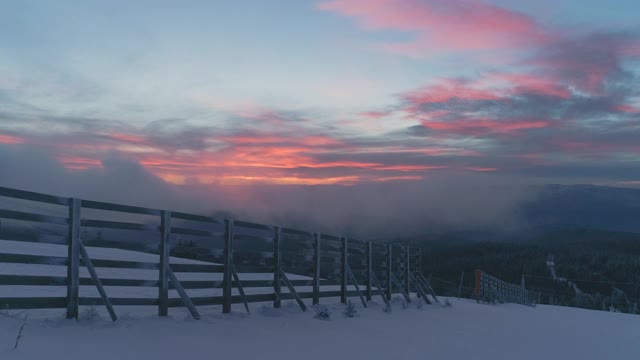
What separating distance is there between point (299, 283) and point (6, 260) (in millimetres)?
7688

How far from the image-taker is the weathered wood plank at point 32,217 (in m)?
9.10

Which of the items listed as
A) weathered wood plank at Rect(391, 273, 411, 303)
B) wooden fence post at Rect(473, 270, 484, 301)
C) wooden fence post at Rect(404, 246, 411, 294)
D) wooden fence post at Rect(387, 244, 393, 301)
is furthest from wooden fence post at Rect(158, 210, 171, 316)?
wooden fence post at Rect(473, 270, 484, 301)

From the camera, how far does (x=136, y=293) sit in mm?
13125

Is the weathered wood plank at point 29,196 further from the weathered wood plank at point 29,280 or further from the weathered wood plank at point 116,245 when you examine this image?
the weathered wood plank at point 29,280

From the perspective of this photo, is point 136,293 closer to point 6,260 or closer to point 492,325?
point 6,260

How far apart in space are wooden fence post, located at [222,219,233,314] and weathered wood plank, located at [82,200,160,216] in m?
1.84

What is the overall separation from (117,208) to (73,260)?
1.19 meters

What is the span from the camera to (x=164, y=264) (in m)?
11.1

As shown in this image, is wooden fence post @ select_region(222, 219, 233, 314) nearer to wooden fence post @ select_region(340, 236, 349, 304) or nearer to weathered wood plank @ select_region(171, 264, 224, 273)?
weathered wood plank @ select_region(171, 264, 224, 273)

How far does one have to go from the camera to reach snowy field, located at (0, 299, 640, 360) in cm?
822

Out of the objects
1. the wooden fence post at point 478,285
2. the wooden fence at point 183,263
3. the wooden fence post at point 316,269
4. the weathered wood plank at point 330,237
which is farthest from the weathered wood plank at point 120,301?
the wooden fence post at point 478,285

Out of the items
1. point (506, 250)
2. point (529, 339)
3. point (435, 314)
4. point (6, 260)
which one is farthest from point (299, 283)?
point (506, 250)

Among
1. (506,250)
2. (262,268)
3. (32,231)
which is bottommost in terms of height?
(506,250)

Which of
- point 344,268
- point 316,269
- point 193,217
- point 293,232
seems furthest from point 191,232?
point 344,268
